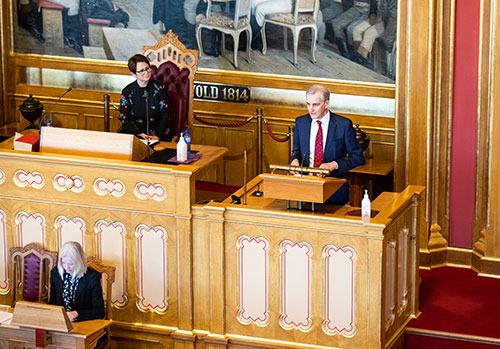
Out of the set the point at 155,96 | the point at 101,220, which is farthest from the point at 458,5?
the point at 101,220

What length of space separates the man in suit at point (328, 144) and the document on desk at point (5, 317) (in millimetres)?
2268

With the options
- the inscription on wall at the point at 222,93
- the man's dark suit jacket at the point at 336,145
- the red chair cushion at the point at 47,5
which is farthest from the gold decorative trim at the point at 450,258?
the red chair cushion at the point at 47,5

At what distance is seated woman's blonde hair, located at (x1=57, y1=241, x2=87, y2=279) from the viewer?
7223mm

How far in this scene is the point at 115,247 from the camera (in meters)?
7.85

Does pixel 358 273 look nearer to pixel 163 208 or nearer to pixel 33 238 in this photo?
pixel 163 208

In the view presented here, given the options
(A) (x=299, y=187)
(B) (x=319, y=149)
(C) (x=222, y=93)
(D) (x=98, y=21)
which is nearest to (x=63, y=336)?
(A) (x=299, y=187)

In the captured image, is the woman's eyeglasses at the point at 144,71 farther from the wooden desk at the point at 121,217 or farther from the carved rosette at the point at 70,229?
the carved rosette at the point at 70,229

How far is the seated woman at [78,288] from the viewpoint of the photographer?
7293 mm

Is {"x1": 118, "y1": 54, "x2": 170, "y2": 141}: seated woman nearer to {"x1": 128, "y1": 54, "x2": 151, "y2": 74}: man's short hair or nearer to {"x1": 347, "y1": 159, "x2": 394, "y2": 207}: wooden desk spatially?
{"x1": 128, "y1": 54, "x2": 151, "y2": 74}: man's short hair

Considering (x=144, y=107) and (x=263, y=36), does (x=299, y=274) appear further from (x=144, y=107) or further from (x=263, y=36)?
(x=263, y=36)

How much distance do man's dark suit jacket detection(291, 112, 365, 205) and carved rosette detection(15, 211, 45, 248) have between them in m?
1.92

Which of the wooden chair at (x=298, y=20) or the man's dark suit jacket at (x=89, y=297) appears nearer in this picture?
the man's dark suit jacket at (x=89, y=297)

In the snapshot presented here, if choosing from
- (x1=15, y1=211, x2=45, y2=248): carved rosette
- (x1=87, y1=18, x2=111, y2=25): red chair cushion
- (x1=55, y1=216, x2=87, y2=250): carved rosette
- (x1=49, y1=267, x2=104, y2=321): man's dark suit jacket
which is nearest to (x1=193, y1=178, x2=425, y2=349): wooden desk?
(x1=49, y1=267, x2=104, y2=321): man's dark suit jacket

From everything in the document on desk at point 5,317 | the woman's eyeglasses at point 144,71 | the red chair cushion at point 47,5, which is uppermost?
the red chair cushion at point 47,5
